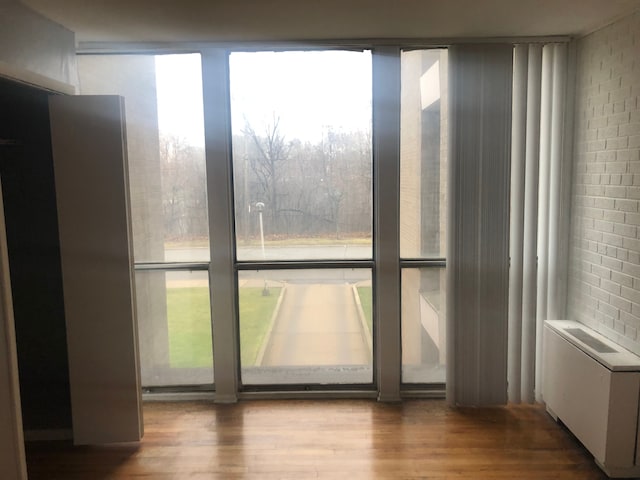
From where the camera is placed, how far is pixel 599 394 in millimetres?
3154

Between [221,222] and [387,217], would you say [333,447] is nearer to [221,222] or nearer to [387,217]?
[387,217]

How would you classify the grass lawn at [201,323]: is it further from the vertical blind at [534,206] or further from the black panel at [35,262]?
the vertical blind at [534,206]

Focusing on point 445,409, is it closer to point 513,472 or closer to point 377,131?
point 513,472

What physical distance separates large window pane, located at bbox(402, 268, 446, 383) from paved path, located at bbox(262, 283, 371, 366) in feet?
1.18

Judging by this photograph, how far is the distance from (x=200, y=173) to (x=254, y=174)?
418 millimetres

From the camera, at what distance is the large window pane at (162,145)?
13.2ft

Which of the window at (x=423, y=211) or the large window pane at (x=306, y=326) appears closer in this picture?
the window at (x=423, y=211)

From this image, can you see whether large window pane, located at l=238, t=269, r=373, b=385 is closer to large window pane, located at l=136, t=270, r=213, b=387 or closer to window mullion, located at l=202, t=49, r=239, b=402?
window mullion, located at l=202, t=49, r=239, b=402

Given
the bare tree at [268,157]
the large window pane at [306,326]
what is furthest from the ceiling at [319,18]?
the large window pane at [306,326]

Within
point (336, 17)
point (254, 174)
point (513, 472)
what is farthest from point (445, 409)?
A: point (336, 17)

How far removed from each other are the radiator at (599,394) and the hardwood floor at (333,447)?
17 centimetres

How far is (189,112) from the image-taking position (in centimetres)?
407

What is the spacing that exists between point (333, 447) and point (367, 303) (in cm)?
118

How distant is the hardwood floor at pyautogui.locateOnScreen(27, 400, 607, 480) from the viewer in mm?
3266
